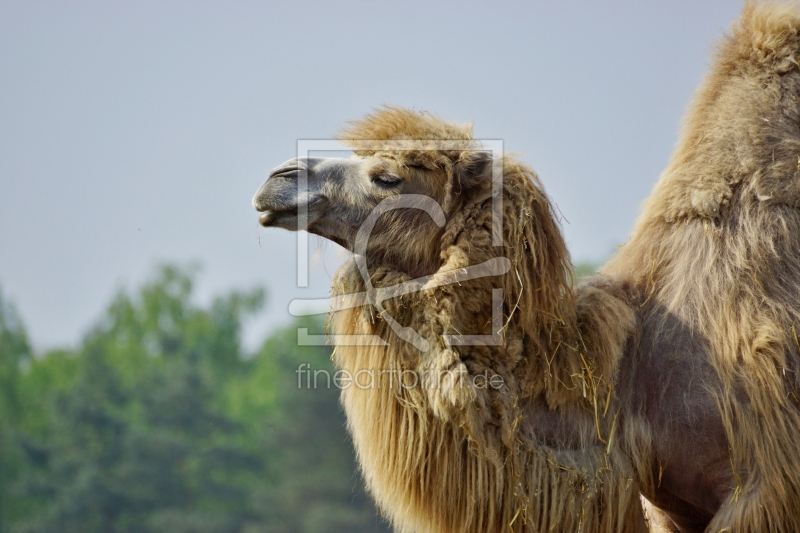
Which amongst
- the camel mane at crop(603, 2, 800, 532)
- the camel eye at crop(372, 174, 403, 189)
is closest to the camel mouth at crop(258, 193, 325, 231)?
the camel eye at crop(372, 174, 403, 189)

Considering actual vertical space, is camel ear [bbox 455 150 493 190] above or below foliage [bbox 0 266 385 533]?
above

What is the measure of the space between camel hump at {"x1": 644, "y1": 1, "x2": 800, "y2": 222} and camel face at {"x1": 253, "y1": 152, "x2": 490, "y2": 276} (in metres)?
0.97

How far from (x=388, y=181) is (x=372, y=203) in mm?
123

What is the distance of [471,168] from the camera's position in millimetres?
3670

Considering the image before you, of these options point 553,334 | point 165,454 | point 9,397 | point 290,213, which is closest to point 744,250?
point 553,334

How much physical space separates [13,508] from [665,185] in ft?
112

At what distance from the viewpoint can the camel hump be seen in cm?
365

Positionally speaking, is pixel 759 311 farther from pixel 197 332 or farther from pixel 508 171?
pixel 197 332

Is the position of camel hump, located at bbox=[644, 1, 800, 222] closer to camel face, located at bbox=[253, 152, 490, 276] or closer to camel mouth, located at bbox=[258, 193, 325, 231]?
camel face, located at bbox=[253, 152, 490, 276]

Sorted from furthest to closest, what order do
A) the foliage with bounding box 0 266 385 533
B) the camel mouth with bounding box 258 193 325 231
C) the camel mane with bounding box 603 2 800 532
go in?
the foliage with bounding box 0 266 385 533, the camel mouth with bounding box 258 193 325 231, the camel mane with bounding box 603 2 800 532

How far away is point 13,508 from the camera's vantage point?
32250 millimetres

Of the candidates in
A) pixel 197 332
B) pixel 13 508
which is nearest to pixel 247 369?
pixel 197 332

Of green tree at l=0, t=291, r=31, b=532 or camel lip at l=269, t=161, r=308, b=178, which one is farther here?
green tree at l=0, t=291, r=31, b=532

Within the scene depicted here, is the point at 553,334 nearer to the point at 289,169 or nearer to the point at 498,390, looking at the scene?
the point at 498,390
